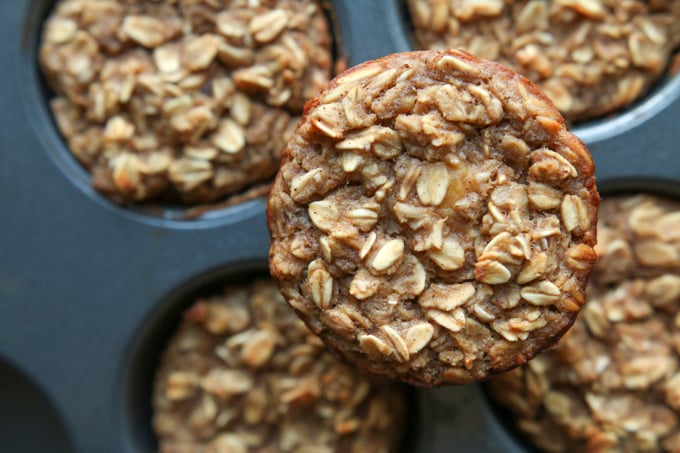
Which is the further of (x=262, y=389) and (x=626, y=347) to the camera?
(x=262, y=389)

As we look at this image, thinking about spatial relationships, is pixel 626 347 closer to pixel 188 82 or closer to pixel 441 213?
pixel 441 213

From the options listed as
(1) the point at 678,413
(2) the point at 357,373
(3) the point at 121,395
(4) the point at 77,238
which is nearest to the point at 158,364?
(3) the point at 121,395

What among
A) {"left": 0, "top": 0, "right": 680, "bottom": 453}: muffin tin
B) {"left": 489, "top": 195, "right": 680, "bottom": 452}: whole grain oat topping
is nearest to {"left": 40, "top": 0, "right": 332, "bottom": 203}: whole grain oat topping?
{"left": 0, "top": 0, "right": 680, "bottom": 453}: muffin tin

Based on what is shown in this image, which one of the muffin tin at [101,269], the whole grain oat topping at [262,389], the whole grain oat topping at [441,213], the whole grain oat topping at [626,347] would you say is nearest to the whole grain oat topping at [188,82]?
the muffin tin at [101,269]

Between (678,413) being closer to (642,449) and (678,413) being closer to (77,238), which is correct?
(642,449)

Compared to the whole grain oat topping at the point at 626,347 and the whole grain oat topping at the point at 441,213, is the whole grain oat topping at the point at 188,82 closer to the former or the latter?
the whole grain oat topping at the point at 441,213

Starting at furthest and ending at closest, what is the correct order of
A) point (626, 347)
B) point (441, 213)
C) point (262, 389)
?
point (262, 389), point (626, 347), point (441, 213)

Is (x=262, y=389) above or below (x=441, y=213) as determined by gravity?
below

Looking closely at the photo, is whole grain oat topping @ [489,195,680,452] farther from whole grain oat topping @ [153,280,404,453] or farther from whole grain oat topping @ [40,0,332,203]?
whole grain oat topping @ [40,0,332,203]

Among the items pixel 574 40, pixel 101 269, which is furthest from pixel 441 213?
pixel 101 269

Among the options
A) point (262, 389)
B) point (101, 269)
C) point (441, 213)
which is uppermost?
point (441, 213)
